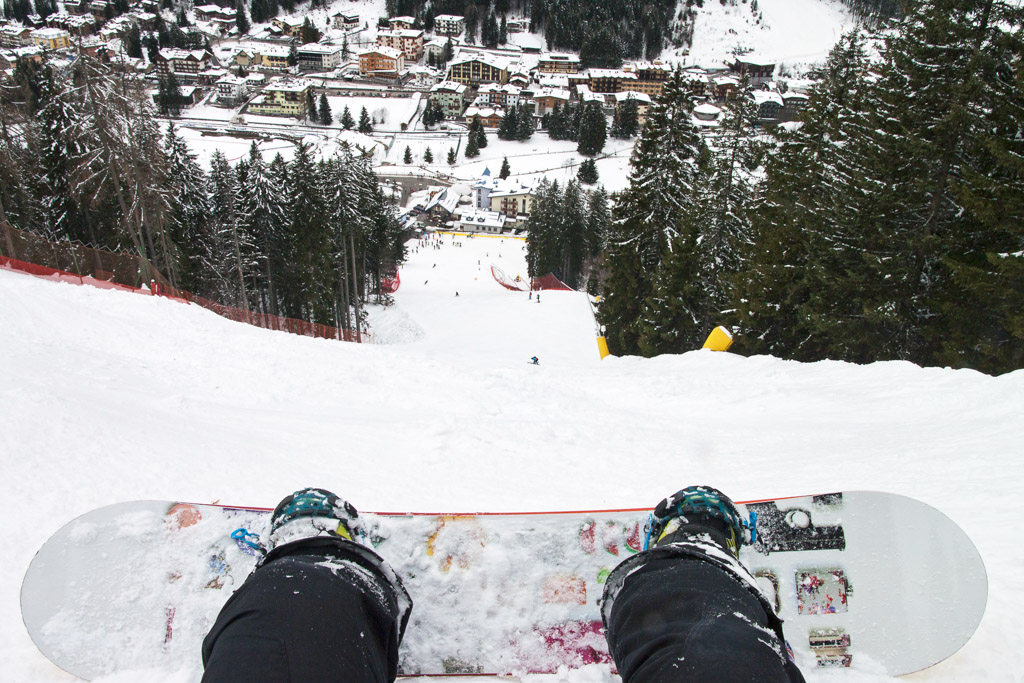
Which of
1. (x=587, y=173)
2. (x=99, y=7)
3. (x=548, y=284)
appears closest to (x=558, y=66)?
(x=587, y=173)

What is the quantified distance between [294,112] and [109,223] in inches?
3704

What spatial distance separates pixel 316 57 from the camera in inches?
4948

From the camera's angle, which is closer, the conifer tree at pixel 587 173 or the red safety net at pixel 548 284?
the red safety net at pixel 548 284

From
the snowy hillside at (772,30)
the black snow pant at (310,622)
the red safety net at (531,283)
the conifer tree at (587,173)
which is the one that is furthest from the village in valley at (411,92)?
the black snow pant at (310,622)

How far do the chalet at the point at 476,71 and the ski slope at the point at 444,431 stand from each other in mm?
124857

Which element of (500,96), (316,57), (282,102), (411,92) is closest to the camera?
(282,102)

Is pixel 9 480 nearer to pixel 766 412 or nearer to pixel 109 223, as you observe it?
pixel 766 412

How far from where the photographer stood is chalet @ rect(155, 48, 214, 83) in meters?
113

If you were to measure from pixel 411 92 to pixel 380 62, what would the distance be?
14.6 meters

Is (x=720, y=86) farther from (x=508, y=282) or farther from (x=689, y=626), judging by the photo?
(x=689, y=626)

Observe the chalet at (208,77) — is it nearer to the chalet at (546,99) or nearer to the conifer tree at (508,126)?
the conifer tree at (508,126)

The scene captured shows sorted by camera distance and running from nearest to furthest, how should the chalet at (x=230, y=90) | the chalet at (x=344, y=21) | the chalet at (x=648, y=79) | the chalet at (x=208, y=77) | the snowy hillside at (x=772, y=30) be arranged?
the chalet at (x=230, y=90)
the chalet at (x=208, y=77)
the chalet at (x=648, y=79)
the snowy hillside at (x=772, y=30)
the chalet at (x=344, y=21)

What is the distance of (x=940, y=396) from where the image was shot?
6.18 meters

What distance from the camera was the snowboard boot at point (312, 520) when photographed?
2.35 m
